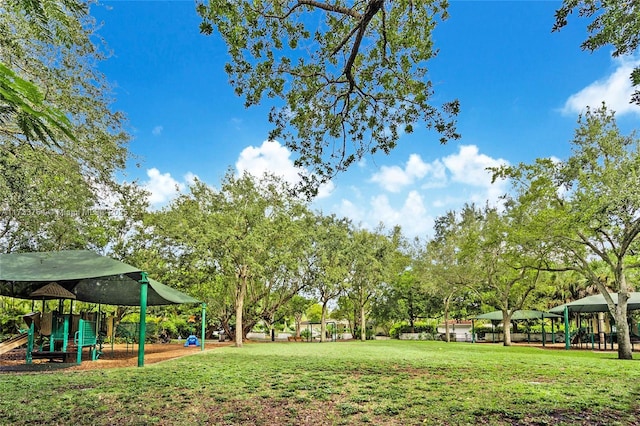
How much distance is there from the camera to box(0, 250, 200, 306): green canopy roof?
10.8 m

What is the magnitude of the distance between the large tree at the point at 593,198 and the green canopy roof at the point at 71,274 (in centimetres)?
1344

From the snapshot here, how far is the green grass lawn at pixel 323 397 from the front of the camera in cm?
520

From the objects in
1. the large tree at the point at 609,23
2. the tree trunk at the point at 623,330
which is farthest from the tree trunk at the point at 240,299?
the large tree at the point at 609,23

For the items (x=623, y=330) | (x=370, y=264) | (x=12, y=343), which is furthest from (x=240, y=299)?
(x=623, y=330)

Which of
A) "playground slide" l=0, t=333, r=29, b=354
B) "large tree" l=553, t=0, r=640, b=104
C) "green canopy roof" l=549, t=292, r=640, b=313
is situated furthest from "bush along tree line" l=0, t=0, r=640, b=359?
"playground slide" l=0, t=333, r=29, b=354

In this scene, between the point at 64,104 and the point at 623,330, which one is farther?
the point at 623,330

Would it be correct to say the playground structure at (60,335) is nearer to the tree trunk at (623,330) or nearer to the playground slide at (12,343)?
the playground slide at (12,343)

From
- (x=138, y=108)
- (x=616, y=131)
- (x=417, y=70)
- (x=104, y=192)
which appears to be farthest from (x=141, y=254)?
(x=616, y=131)

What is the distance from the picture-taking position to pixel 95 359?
1276 centimetres

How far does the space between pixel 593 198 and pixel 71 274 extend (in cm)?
1541

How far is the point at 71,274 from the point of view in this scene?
10945 millimetres

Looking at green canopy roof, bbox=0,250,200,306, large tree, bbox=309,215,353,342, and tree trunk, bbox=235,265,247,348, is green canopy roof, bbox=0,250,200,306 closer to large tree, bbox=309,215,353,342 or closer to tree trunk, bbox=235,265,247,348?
tree trunk, bbox=235,265,247,348

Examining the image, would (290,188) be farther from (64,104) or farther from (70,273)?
(70,273)

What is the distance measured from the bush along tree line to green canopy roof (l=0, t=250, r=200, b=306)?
1.17 metres
